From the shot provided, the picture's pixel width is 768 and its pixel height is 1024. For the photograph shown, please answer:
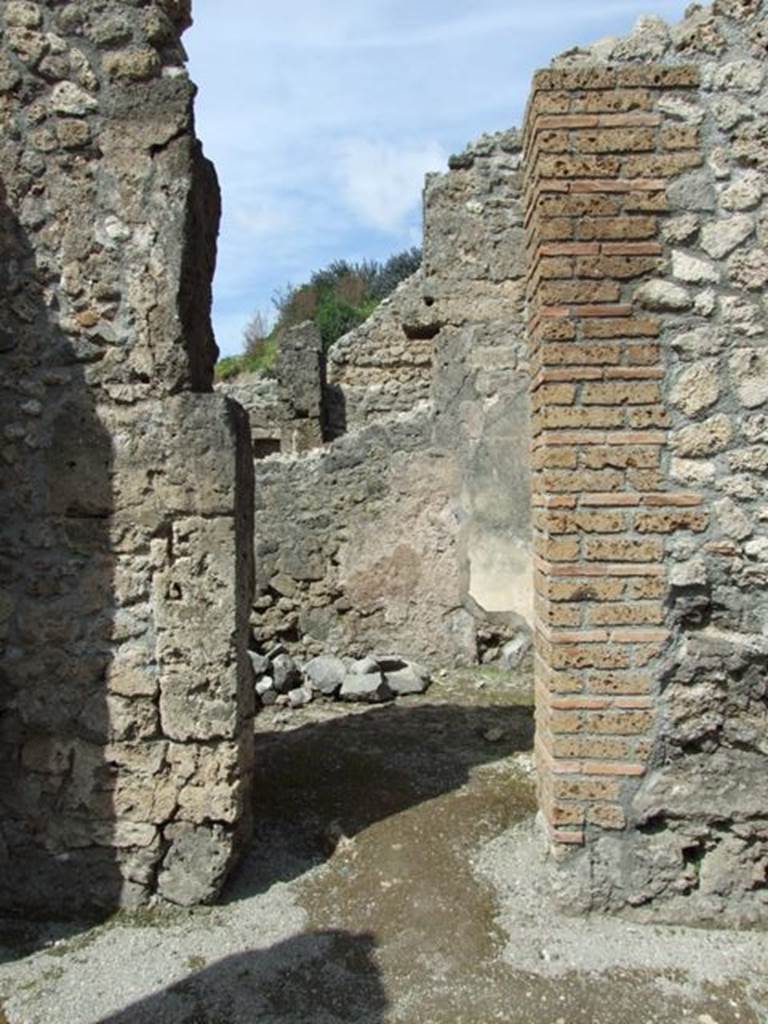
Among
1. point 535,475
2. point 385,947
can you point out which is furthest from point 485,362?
point 385,947

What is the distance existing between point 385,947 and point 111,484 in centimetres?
193

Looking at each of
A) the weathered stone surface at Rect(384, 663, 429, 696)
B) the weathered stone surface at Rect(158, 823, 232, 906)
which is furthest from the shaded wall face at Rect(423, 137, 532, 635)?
the weathered stone surface at Rect(158, 823, 232, 906)

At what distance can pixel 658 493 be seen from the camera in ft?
10.1

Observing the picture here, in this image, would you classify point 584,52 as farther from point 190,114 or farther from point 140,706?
point 140,706

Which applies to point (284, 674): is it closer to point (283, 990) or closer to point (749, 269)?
point (283, 990)

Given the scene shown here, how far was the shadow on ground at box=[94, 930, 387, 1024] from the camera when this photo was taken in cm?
263

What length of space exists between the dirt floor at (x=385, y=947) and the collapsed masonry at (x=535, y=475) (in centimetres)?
18

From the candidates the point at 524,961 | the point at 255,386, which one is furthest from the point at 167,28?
the point at 255,386

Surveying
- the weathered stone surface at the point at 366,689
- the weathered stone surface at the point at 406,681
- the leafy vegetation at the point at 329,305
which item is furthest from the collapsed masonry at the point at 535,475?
the leafy vegetation at the point at 329,305

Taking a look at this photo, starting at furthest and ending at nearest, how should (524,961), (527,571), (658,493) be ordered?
(527,571) → (658,493) → (524,961)

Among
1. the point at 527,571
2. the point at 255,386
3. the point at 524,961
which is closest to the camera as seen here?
the point at 524,961

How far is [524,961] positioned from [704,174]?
9.24 ft

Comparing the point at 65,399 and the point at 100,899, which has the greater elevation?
the point at 65,399

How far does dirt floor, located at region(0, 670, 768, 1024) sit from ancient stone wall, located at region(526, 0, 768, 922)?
273mm
